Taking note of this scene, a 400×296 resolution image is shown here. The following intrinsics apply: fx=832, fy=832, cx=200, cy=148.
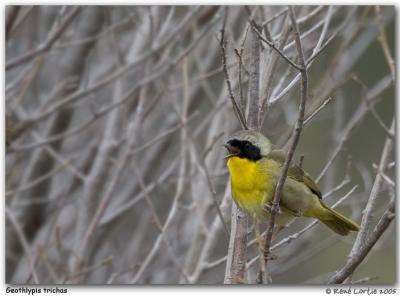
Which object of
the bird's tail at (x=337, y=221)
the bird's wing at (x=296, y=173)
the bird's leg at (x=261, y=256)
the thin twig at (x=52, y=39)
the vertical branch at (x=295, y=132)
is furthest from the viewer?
the thin twig at (x=52, y=39)

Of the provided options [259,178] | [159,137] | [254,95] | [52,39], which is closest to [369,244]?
[259,178]

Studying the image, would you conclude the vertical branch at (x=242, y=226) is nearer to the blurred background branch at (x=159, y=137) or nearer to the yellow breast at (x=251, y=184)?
the yellow breast at (x=251, y=184)

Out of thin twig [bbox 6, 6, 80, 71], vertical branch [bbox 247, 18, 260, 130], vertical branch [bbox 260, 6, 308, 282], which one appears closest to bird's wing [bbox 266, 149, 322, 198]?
vertical branch [bbox 247, 18, 260, 130]

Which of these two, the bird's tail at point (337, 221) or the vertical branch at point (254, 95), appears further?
the bird's tail at point (337, 221)

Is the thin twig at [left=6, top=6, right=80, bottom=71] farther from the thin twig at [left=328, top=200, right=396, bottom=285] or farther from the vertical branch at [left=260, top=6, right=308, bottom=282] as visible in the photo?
the thin twig at [left=328, top=200, right=396, bottom=285]

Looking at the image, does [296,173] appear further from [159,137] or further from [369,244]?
[159,137]

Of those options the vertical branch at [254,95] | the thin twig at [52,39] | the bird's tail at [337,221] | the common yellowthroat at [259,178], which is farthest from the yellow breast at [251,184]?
the thin twig at [52,39]

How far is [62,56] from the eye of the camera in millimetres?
3730

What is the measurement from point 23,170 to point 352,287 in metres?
1.76

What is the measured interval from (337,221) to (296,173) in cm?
23

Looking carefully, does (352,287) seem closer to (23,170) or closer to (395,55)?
(395,55)

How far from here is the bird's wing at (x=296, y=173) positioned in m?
2.41

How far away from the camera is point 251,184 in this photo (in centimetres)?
236

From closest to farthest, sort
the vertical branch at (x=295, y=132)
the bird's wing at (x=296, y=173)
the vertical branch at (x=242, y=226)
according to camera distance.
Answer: the vertical branch at (x=295, y=132)
the vertical branch at (x=242, y=226)
the bird's wing at (x=296, y=173)
